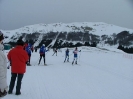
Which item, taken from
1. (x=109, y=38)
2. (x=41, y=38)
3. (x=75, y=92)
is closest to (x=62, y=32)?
(x=41, y=38)

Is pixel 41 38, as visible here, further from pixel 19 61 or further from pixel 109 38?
pixel 19 61

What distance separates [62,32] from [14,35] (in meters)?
50.9

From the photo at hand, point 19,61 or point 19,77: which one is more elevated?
point 19,61

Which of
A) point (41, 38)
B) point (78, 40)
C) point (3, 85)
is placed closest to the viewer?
point (3, 85)

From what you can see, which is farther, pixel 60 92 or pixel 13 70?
pixel 60 92

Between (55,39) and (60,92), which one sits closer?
(60,92)

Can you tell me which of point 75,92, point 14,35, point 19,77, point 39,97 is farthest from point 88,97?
point 14,35

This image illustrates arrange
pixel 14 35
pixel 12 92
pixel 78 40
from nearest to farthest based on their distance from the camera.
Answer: pixel 12 92
pixel 78 40
pixel 14 35

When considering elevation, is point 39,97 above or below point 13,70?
below

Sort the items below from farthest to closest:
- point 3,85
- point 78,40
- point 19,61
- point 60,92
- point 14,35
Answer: point 14,35 → point 78,40 → point 60,92 → point 19,61 → point 3,85

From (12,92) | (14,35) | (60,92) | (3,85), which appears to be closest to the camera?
(3,85)

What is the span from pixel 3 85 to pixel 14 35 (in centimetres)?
18637

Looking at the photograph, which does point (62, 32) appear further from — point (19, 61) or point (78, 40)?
point (19, 61)

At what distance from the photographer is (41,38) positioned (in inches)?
6240
